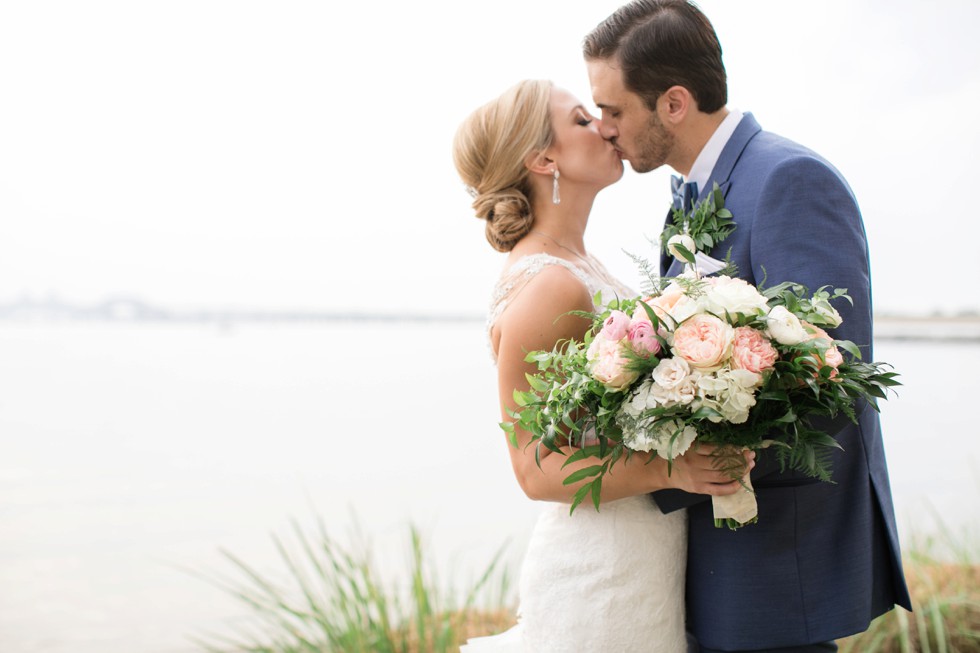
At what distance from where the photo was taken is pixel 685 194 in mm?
2021

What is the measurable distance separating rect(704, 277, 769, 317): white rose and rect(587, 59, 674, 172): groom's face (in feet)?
3.14

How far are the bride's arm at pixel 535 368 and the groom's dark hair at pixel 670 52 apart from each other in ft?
2.05

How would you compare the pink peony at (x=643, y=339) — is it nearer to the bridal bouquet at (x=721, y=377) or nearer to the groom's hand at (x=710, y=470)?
the bridal bouquet at (x=721, y=377)

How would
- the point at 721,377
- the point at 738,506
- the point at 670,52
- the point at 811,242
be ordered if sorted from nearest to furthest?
the point at 721,377 < the point at 738,506 < the point at 811,242 < the point at 670,52

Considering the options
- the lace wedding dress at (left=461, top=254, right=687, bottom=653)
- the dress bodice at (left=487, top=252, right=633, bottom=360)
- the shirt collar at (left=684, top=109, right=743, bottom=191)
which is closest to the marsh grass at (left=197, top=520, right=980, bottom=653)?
the lace wedding dress at (left=461, top=254, right=687, bottom=653)

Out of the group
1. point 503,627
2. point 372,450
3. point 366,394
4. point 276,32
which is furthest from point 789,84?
point 366,394

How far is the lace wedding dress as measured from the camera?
181cm

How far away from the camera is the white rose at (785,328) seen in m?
1.31

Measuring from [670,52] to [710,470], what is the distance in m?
1.24

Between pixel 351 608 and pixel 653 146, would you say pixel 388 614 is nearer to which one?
pixel 351 608

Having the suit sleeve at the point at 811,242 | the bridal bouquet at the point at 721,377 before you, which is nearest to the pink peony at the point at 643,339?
the bridal bouquet at the point at 721,377

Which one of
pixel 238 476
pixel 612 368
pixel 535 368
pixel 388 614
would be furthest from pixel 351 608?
pixel 238 476

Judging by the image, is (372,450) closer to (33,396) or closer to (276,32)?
(276,32)

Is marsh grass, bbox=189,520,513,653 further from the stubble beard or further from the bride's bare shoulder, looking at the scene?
the stubble beard
